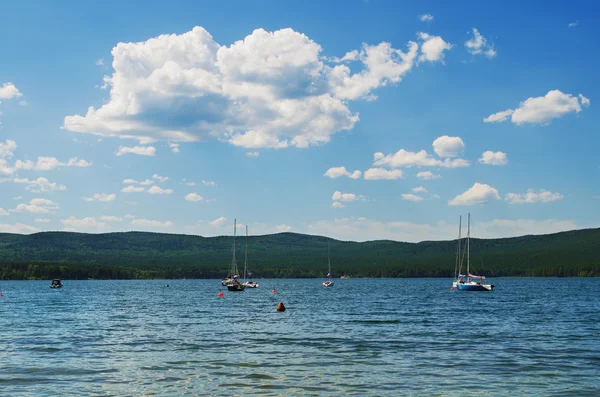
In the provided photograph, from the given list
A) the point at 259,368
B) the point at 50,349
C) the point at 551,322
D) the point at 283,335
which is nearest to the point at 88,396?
the point at 259,368

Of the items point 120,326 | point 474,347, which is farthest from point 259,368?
point 120,326

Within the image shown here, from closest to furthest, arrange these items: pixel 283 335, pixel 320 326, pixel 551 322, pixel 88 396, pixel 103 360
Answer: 1. pixel 88 396
2. pixel 103 360
3. pixel 283 335
4. pixel 320 326
5. pixel 551 322

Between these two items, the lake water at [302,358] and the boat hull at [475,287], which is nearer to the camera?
the lake water at [302,358]

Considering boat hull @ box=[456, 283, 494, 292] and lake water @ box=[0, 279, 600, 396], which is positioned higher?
lake water @ box=[0, 279, 600, 396]

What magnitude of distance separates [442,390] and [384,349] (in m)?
14.0

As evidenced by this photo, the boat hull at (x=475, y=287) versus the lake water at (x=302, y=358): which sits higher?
the lake water at (x=302, y=358)

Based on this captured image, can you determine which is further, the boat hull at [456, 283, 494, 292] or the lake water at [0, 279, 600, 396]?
the boat hull at [456, 283, 494, 292]

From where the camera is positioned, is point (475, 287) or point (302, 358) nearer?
point (302, 358)

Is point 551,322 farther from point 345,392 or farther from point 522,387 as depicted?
point 345,392

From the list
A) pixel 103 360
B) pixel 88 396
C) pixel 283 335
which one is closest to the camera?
pixel 88 396

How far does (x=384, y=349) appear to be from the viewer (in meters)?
42.8

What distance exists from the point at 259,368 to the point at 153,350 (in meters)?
10.9

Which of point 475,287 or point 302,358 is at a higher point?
point 302,358

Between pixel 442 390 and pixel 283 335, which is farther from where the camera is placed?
pixel 283 335
